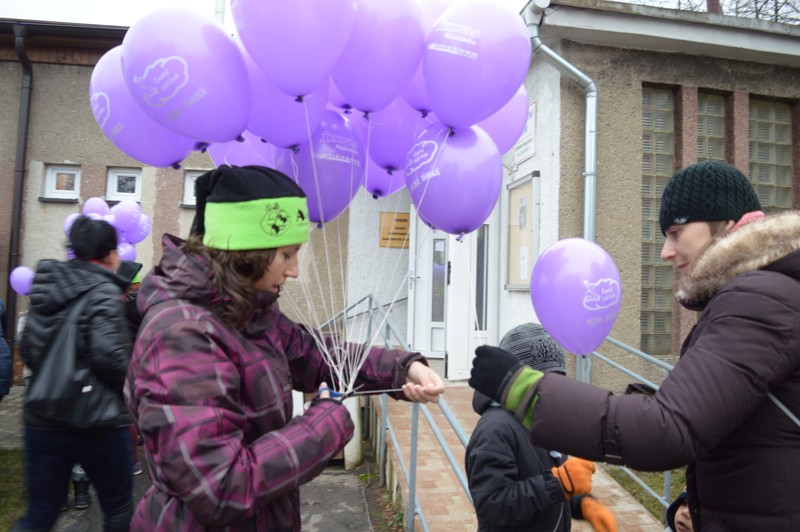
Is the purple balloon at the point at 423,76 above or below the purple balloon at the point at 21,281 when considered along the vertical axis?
above

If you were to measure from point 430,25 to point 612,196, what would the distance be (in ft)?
10.8

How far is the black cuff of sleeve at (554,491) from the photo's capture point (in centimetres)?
163

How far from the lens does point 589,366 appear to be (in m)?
4.20

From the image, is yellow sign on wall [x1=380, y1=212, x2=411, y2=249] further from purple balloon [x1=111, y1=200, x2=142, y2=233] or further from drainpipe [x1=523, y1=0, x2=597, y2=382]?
purple balloon [x1=111, y1=200, x2=142, y2=233]

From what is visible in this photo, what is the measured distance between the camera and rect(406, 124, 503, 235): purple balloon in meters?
1.85

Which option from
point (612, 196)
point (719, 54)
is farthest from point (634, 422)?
point (719, 54)

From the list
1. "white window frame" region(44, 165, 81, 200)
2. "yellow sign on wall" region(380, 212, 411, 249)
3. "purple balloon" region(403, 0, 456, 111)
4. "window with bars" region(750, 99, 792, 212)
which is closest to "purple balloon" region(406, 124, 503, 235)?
"purple balloon" region(403, 0, 456, 111)

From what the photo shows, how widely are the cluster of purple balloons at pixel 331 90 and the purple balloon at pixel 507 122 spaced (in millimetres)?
305

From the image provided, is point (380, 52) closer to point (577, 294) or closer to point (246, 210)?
point (246, 210)

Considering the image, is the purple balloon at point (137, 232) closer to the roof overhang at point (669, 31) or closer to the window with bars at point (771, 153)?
the roof overhang at point (669, 31)

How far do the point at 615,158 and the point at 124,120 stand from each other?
161 inches

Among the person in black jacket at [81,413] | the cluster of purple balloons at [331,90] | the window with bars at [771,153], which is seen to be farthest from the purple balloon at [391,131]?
the window with bars at [771,153]

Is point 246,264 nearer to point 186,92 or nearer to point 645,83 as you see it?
point 186,92

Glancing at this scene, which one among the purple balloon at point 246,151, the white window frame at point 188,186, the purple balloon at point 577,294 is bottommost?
the purple balloon at point 577,294
